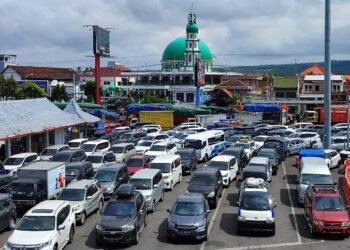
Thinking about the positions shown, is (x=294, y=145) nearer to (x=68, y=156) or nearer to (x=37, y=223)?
(x=68, y=156)

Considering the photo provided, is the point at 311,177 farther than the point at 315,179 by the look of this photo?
Yes

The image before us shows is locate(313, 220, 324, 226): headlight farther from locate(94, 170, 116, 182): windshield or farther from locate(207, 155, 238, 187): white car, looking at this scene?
locate(94, 170, 116, 182): windshield

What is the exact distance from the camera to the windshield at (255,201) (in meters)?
20.8

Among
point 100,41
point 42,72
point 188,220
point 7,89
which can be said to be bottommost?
point 188,220

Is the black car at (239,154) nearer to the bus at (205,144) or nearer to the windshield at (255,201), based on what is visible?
the bus at (205,144)

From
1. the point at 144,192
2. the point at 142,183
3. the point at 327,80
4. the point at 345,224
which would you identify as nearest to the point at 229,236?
the point at 345,224

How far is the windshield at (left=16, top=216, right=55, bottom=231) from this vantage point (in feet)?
59.6

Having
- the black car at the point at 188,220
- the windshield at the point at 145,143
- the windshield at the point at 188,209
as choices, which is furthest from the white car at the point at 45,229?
the windshield at the point at 145,143

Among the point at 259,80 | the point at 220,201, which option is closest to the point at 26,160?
the point at 220,201

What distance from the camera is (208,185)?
25.0 m

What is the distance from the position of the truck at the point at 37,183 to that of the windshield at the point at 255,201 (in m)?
9.21

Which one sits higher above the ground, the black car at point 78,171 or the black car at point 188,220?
the black car at point 78,171

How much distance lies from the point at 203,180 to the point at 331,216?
6.90 metres

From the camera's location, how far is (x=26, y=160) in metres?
32.2
